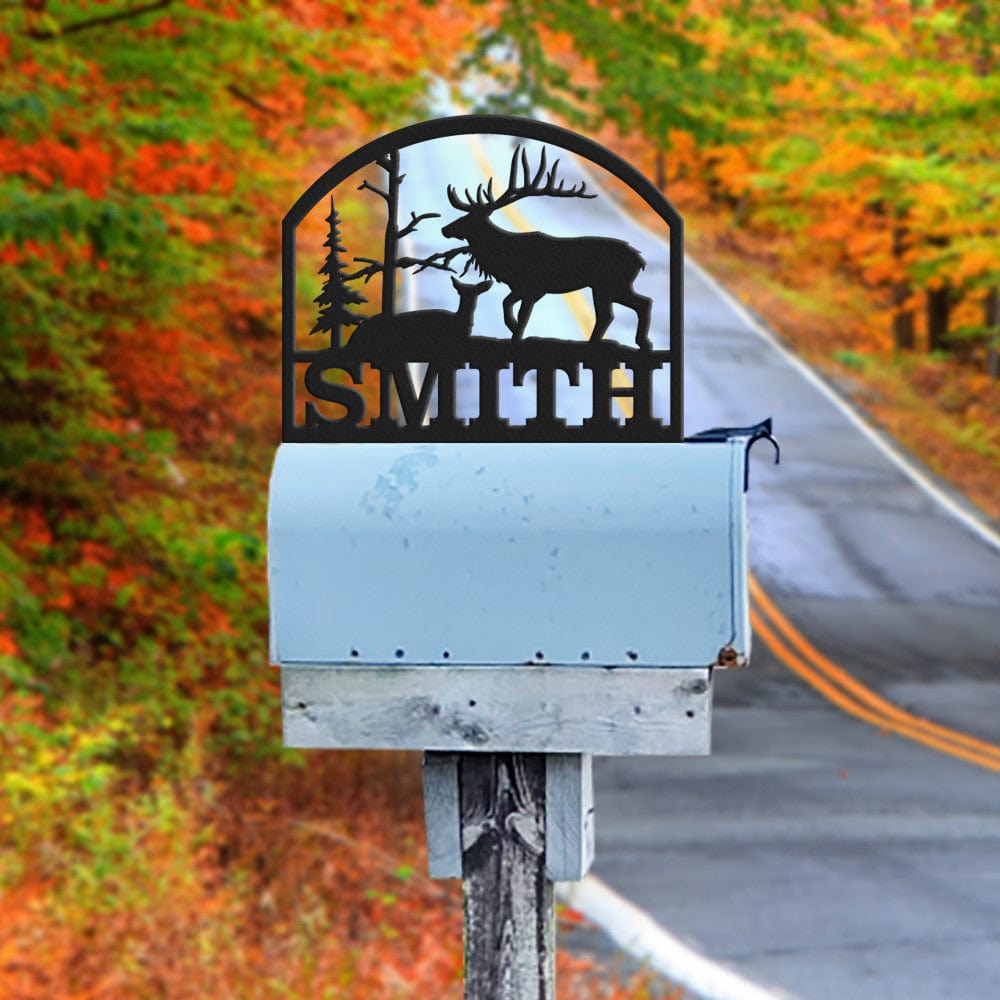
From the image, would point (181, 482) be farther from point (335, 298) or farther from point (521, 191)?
point (521, 191)

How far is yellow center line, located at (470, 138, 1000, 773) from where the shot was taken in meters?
13.7

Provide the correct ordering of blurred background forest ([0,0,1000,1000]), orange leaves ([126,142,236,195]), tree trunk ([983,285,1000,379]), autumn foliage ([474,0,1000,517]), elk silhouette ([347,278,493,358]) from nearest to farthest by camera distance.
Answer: elk silhouette ([347,278,493,358]) < blurred background forest ([0,0,1000,1000]) < orange leaves ([126,142,236,195]) < autumn foliage ([474,0,1000,517]) < tree trunk ([983,285,1000,379])

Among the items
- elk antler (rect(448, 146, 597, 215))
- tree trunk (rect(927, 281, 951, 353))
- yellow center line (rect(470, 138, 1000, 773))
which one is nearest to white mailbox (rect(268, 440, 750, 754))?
elk antler (rect(448, 146, 597, 215))

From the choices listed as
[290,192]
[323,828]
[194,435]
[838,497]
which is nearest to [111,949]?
[323,828]

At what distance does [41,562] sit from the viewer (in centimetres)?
1130

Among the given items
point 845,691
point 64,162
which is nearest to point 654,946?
point 64,162

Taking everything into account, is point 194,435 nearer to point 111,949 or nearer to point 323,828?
point 323,828

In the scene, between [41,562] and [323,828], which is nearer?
[323,828]

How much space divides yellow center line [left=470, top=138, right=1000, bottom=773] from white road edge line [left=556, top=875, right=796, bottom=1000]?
3.73 metres

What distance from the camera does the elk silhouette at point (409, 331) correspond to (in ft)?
9.57

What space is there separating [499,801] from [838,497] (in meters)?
21.9

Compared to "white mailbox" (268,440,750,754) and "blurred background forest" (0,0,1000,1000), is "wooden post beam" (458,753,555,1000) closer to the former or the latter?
"white mailbox" (268,440,750,754)

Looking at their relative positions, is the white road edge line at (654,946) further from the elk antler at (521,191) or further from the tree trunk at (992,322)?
the tree trunk at (992,322)

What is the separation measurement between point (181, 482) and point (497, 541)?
43.3 feet
